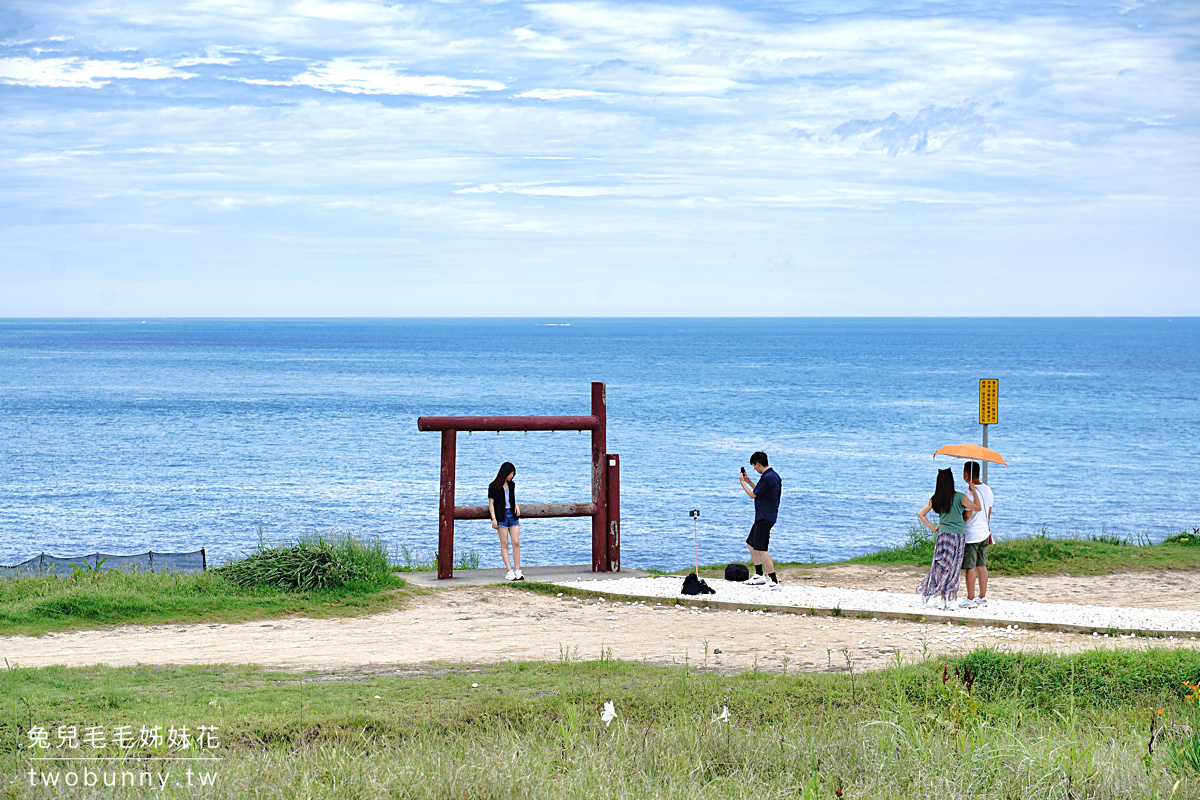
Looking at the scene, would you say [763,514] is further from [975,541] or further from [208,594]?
[208,594]

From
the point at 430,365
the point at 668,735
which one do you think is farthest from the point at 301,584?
the point at 430,365

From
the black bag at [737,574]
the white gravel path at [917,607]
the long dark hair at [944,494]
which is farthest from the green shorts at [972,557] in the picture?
the black bag at [737,574]

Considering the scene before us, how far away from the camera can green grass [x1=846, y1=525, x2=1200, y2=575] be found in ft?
55.8

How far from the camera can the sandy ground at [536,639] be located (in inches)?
410

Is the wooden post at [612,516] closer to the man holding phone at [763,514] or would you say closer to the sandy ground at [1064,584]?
the man holding phone at [763,514]

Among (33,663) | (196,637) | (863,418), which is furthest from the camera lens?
(863,418)

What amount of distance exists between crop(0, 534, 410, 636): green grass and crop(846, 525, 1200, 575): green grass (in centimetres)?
870

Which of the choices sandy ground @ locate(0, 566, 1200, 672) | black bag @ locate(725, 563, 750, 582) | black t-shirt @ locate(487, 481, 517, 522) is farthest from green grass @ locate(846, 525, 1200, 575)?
black t-shirt @ locate(487, 481, 517, 522)

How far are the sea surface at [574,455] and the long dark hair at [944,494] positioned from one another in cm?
1300

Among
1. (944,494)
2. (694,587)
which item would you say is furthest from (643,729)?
(944,494)

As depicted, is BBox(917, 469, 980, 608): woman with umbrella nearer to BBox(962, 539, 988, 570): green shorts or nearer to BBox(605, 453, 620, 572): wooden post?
BBox(962, 539, 988, 570): green shorts

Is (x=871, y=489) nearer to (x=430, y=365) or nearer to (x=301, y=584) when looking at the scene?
(x=301, y=584)

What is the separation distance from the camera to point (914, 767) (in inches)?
245

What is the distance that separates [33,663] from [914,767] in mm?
7767
